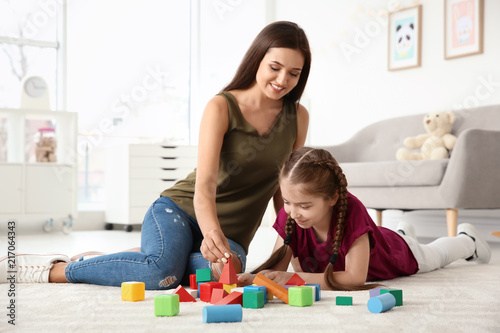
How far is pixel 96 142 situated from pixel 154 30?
4.05 feet

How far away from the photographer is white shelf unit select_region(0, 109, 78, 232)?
3.91m

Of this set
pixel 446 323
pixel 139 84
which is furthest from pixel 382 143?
pixel 446 323

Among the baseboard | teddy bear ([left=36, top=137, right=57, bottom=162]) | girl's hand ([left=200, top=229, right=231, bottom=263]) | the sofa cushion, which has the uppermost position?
teddy bear ([left=36, top=137, right=57, bottom=162])

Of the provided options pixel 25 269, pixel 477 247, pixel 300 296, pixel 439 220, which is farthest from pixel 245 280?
pixel 439 220

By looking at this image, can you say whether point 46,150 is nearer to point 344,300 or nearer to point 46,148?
point 46,148

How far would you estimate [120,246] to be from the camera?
305 centimetres

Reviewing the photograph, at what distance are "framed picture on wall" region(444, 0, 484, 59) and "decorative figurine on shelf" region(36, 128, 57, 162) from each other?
2.94m

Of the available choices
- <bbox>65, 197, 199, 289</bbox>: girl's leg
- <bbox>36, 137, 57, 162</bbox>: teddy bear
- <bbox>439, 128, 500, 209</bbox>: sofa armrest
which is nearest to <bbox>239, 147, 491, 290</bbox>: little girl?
<bbox>65, 197, 199, 289</bbox>: girl's leg

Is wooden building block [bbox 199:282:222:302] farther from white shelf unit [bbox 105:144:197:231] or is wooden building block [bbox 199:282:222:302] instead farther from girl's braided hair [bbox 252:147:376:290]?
white shelf unit [bbox 105:144:197:231]

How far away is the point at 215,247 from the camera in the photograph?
1.34 m

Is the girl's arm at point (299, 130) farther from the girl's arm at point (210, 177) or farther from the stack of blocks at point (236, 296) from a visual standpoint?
the stack of blocks at point (236, 296)

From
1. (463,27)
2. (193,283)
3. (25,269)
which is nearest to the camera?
(193,283)

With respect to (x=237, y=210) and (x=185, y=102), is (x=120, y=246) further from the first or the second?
(x=185, y=102)

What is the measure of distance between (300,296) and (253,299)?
11 cm
